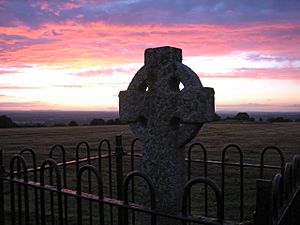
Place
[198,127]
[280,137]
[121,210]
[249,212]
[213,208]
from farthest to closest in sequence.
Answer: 1. [280,137]
2. [213,208]
3. [249,212]
4. [198,127]
5. [121,210]

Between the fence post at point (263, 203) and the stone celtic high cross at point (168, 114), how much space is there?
3.77ft

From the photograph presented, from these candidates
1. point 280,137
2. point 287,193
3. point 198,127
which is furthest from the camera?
point 280,137

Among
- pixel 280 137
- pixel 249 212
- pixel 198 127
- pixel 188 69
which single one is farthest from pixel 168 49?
pixel 280 137

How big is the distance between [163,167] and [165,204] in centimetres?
36

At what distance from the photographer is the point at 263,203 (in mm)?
2098

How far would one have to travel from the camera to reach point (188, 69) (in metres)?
3.27

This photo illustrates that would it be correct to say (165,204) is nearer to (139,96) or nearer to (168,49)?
(139,96)

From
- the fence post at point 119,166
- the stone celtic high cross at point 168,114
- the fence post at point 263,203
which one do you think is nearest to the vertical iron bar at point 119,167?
the fence post at point 119,166

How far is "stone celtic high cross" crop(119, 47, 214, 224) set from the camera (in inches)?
126

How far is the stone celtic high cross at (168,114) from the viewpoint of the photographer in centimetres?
321

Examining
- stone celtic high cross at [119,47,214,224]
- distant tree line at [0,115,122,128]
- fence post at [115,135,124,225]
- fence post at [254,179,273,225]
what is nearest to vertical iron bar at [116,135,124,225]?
fence post at [115,135,124,225]

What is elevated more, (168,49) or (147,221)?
(168,49)

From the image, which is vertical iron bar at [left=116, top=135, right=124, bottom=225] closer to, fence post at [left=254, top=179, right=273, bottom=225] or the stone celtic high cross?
the stone celtic high cross

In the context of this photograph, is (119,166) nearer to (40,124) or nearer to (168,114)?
(168,114)
